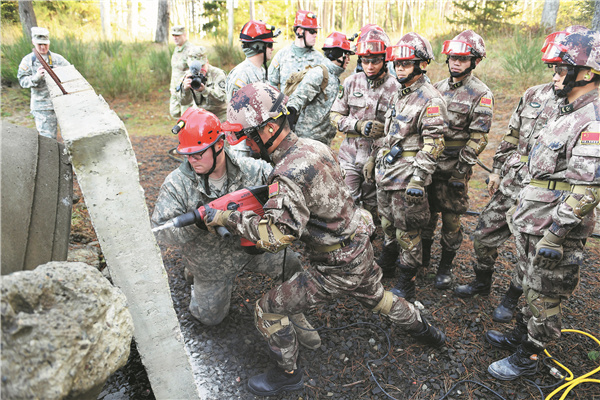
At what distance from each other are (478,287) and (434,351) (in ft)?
3.32

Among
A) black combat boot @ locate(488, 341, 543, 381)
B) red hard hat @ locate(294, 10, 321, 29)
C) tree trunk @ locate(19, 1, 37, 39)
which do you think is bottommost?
black combat boot @ locate(488, 341, 543, 381)

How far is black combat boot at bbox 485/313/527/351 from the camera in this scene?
3219 millimetres

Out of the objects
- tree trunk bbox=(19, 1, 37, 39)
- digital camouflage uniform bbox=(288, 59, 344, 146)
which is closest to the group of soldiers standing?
digital camouflage uniform bbox=(288, 59, 344, 146)

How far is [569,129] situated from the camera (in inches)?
108

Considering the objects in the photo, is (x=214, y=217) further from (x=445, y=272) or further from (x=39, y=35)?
(x=39, y=35)

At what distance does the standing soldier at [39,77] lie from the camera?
238 inches

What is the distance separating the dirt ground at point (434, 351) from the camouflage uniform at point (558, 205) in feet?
1.66

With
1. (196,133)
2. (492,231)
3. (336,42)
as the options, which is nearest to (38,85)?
(336,42)

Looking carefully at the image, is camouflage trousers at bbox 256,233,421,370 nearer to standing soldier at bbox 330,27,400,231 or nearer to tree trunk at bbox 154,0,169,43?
standing soldier at bbox 330,27,400,231

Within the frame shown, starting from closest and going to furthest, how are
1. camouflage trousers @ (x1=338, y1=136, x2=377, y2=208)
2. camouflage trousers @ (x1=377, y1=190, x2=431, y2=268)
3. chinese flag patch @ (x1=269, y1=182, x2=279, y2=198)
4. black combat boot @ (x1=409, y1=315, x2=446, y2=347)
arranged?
chinese flag patch @ (x1=269, y1=182, x2=279, y2=198) → black combat boot @ (x1=409, y1=315, x2=446, y2=347) → camouflage trousers @ (x1=377, y1=190, x2=431, y2=268) → camouflage trousers @ (x1=338, y1=136, x2=377, y2=208)

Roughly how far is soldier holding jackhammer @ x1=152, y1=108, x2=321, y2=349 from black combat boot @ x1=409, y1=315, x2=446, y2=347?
84cm

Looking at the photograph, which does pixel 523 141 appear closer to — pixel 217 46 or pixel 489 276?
pixel 489 276

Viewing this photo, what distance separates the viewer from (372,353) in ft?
10.9

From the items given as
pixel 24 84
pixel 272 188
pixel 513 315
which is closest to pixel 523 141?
pixel 513 315
